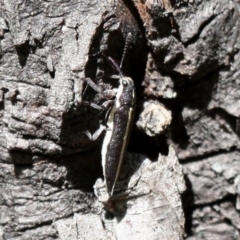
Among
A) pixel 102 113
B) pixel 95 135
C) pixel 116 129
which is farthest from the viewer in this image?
pixel 116 129

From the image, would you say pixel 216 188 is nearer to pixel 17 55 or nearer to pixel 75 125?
pixel 75 125

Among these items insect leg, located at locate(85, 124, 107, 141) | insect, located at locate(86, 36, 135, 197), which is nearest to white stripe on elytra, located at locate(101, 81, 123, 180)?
insect, located at locate(86, 36, 135, 197)

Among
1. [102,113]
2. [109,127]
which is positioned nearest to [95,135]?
[102,113]

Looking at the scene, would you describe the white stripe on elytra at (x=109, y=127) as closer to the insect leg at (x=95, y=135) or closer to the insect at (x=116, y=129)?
the insect at (x=116, y=129)

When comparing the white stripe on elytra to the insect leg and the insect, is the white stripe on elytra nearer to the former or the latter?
the insect

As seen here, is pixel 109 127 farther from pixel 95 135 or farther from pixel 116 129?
pixel 95 135

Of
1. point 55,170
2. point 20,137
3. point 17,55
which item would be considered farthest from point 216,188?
point 17,55
